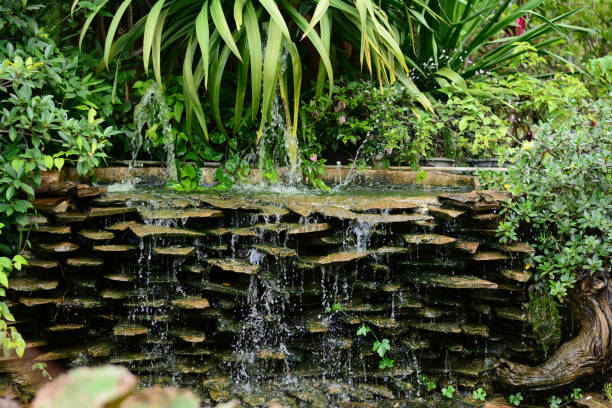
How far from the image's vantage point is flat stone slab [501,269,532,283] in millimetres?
2594

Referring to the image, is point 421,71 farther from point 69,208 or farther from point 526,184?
point 69,208

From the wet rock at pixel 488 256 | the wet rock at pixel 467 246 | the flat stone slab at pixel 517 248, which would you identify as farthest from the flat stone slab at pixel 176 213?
the flat stone slab at pixel 517 248

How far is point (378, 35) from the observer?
11.3 ft

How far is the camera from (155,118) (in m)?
3.54

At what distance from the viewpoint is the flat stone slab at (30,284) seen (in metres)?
2.39

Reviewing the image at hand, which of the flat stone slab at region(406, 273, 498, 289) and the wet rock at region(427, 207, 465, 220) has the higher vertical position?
the wet rock at region(427, 207, 465, 220)

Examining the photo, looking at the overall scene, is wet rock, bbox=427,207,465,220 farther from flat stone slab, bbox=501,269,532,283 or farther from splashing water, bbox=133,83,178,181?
splashing water, bbox=133,83,178,181

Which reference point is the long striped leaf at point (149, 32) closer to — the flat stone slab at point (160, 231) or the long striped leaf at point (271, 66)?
the long striped leaf at point (271, 66)

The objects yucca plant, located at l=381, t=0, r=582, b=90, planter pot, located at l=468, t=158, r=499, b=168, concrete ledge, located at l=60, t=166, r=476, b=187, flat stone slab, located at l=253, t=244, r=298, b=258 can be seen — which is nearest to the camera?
flat stone slab, located at l=253, t=244, r=298, b=258

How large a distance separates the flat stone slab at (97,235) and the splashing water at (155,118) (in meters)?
0.97

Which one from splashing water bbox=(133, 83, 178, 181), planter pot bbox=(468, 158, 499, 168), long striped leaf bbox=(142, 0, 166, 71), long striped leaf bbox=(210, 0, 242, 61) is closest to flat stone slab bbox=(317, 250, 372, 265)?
long striped leaf bbox=(210, 0, 242, 61)

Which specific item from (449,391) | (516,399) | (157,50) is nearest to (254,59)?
(157,50)

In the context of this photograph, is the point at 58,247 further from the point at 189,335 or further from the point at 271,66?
the point at 271,66

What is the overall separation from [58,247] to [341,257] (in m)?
1.31
